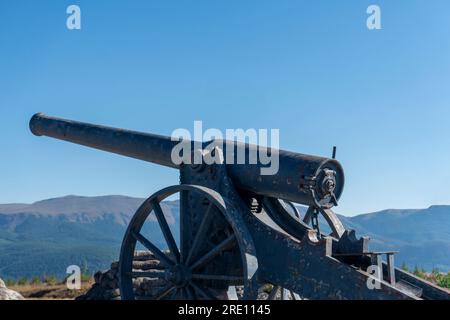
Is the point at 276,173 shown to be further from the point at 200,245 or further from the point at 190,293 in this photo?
the point at 190,293

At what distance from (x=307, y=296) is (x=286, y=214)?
158 centimetres

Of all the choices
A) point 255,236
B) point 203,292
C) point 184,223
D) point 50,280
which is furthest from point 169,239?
point 50,280

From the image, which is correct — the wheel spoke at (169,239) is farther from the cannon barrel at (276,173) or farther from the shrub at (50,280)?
the shrub at (50,280)

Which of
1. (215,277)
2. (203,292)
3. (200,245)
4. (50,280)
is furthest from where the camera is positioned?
(50,280)

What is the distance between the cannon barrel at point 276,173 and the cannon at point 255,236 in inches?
0.5

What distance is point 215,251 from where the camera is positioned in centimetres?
826

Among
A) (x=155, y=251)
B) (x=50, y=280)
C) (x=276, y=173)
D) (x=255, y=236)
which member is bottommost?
(x=50, y=280)

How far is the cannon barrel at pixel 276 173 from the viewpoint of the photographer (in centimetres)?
777

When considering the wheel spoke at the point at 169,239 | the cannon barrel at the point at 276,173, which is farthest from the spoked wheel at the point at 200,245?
the cannon barrel at the point at 276,173

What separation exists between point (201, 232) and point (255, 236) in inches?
31.2

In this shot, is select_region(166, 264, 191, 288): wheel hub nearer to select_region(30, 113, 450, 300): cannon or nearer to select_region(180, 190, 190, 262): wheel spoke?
select_region(30, 113, 450, 300): cannon

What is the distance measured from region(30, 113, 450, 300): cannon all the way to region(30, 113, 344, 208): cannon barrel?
0.04 ft

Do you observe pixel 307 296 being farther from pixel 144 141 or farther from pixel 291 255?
pixel 144 141
